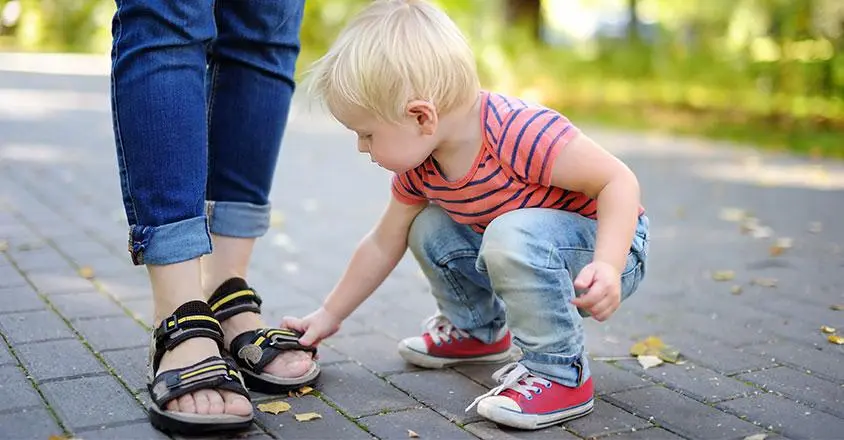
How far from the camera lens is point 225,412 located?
1.89 m

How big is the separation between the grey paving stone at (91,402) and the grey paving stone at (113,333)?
0.27 m

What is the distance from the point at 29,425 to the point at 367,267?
2.72ft

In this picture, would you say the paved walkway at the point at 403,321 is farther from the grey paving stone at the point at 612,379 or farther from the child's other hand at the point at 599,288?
the child's other hand at the point at 599,288

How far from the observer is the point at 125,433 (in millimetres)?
1886

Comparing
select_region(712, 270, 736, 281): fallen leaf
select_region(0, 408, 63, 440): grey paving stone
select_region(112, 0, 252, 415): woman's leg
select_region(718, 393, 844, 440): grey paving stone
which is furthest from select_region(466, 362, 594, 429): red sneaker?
select_region(712, 270, 736, 281): fallen leaf

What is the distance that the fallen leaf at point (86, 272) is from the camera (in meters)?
3.22

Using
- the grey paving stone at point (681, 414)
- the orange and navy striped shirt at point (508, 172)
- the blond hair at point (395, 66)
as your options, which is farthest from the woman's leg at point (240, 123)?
the grey paving stone at point (681, 414)

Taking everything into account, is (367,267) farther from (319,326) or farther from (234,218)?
(234,218)

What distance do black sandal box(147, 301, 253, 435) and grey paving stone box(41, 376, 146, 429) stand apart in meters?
0.07

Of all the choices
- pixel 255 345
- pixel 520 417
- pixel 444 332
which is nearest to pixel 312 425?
pixel 255 345

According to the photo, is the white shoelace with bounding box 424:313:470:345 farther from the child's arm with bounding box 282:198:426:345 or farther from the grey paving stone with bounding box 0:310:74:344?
the grey paving stone with bounding box 0:310:74:344

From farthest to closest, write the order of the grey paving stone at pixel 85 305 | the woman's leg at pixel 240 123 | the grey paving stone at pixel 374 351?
the grey paving stone at pixel 85 305 → the grey paving stone at pixel 374 351 → the woman's leg at pixel 240 123

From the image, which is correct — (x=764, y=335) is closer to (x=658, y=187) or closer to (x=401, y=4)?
(x=401, y=4)

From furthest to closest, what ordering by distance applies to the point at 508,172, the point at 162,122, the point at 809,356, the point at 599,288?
the point at 809,356, the point at 508,172, the point at 162,122, the point at 599,288
